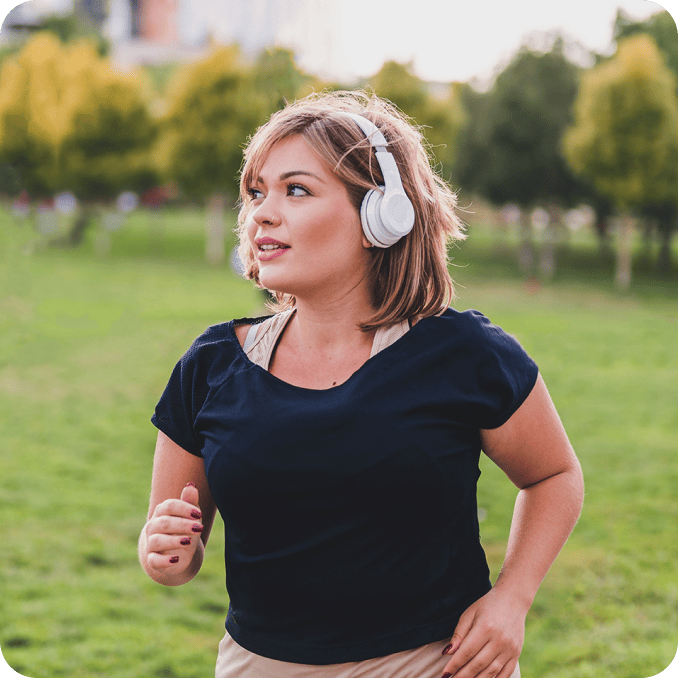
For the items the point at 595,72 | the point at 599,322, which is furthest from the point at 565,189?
the point at 599,322

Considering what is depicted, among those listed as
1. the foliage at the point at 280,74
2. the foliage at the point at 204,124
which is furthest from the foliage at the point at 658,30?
the foliage at the point at 280,74

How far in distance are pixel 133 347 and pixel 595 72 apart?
730 inches

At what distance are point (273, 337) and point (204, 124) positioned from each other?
95.9 feet

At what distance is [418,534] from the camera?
5.60 ft

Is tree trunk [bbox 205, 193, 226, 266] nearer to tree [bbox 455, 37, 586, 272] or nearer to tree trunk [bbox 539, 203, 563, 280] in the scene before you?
tree [bbox 455, 37, 586, 272]

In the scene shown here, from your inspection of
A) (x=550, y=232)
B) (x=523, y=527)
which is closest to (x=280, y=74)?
(x=523, y=527)

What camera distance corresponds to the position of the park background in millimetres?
4789

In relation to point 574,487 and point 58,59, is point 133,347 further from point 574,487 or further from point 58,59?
point 58,59

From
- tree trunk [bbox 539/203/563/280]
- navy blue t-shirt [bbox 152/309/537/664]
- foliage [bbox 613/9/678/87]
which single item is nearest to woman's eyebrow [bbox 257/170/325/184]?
navy blue t-shirt [bbox 152/309/537/664]

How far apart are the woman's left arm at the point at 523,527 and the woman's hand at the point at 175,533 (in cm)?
60

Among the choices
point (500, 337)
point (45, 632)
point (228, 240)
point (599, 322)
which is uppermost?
point (500, 337)

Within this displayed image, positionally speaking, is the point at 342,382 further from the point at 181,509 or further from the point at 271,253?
the point at 181,509

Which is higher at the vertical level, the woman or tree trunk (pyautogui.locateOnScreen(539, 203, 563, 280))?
the woman

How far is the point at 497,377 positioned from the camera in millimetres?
1710
